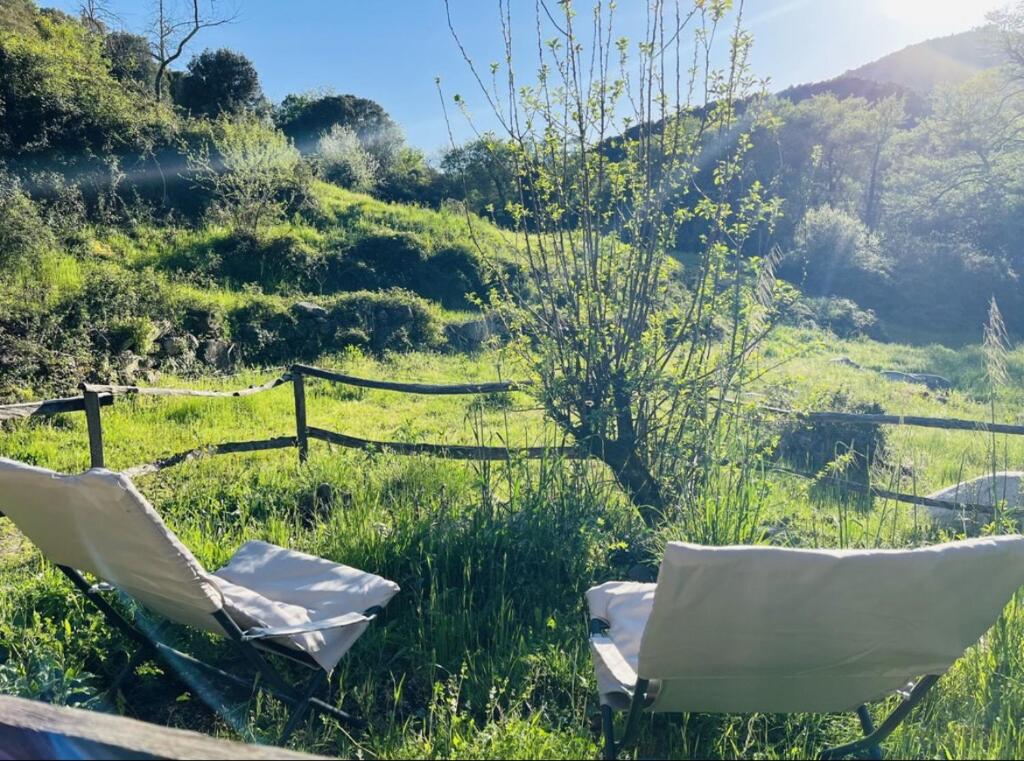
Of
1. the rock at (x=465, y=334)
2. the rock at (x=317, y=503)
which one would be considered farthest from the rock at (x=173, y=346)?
the rock at (x=317, y=503)

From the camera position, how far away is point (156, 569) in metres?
2.10

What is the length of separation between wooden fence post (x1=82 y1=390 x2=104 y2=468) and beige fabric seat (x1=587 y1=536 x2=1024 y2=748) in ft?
12.3

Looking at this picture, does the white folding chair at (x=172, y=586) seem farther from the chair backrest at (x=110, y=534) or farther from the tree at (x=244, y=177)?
the tree at (x=244, y=177)

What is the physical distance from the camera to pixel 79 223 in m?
13.9

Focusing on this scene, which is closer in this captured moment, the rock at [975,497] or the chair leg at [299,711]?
the chair leg at [299,711]

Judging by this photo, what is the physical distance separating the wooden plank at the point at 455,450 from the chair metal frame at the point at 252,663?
5.75 ft

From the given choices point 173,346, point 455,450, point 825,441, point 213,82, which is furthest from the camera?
point 213,82

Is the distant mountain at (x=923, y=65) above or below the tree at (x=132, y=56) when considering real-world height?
above

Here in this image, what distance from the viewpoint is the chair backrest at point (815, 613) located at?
152 cm

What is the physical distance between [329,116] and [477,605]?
105 ft

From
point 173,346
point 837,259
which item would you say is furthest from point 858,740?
point 837,259

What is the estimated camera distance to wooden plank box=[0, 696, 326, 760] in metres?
0.98

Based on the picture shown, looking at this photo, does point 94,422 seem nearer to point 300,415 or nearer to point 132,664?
point 300,415

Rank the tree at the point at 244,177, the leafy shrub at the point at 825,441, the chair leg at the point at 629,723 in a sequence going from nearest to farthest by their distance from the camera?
the chair leg at the point at 629,723, the leafy shrub at the point at 825,441, the tree at the point at 244,177
